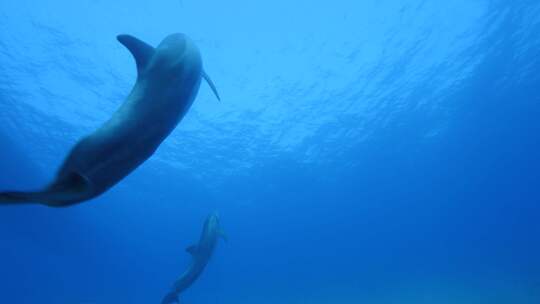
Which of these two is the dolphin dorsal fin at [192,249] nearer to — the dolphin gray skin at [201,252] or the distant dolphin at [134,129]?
the dolphin gray skin at [201,252]

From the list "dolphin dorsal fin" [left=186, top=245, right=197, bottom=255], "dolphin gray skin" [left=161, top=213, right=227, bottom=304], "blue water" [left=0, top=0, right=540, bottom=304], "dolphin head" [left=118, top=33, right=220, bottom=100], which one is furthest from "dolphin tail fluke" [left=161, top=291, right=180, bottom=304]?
"blue water" [left=0, top=0, right=540, bottom=304]

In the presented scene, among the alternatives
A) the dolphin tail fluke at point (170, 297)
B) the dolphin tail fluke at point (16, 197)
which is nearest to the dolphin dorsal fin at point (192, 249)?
the dolphin tail fluke at point (170, 297)

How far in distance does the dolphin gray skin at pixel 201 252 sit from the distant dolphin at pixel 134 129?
17.5 feet

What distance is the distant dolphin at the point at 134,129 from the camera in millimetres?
2006

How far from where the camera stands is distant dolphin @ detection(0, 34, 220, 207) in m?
2.01

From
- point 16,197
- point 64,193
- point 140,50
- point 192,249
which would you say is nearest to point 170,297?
point 192,249

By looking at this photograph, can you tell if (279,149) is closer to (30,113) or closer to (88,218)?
(30,113)

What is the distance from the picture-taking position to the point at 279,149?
34438 millimetres

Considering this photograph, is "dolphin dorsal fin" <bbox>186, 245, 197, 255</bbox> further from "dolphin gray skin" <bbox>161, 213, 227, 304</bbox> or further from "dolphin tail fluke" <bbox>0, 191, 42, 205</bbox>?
"dolphin tail fluke" <bbox>0, 191, 42, 205</bbox>

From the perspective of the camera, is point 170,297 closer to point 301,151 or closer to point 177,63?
point 177,63

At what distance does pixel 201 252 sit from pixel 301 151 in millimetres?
27775

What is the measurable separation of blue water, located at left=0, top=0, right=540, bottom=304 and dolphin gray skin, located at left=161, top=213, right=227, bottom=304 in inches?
491

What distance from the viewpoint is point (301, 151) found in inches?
1390

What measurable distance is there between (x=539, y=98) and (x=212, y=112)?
26.9 m
